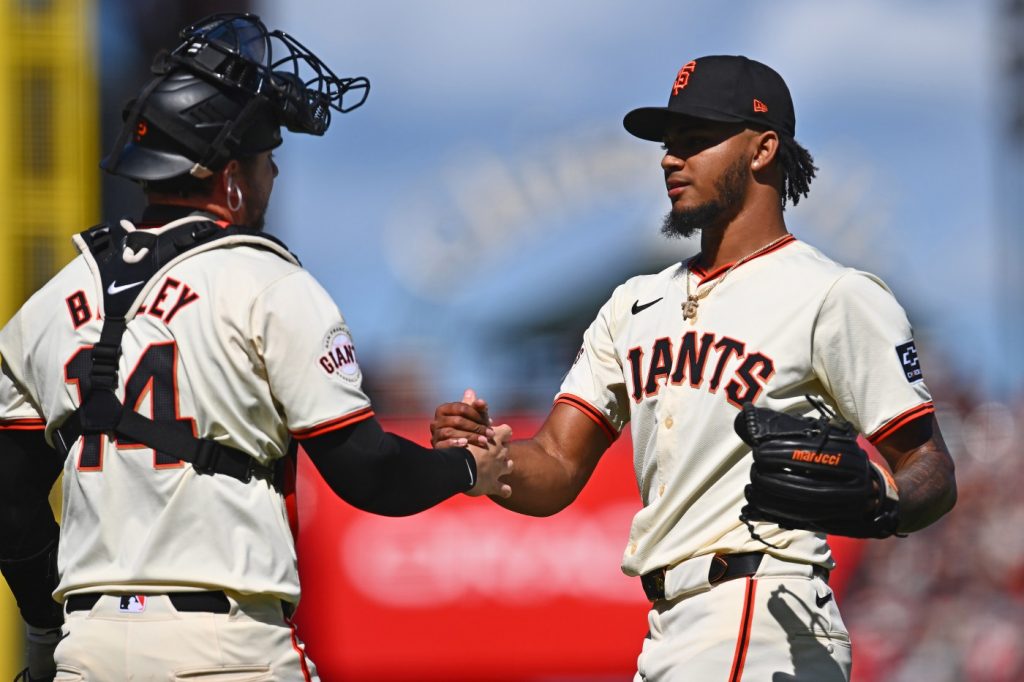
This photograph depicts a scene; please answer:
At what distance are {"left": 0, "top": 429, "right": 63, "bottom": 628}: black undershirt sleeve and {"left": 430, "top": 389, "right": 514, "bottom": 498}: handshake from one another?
1.13 metres

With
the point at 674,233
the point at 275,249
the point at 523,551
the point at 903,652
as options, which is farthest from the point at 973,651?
the point at 275,249

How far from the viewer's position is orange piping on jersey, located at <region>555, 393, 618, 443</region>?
16.2 feet

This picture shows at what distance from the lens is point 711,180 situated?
186 inches

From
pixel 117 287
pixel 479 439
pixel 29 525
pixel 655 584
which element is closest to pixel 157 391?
pixel 117 287

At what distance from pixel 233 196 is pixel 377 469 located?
84cm

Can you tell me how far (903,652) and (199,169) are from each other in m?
11.2

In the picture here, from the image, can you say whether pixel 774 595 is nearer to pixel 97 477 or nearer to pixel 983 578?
pixel 97 477

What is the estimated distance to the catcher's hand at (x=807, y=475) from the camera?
387 centimetres

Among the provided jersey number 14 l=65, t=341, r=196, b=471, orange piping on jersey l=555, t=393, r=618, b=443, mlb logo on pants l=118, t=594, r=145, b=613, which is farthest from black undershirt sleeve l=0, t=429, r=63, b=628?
orange piping on jersey l=555, t=393, r=618, b=443

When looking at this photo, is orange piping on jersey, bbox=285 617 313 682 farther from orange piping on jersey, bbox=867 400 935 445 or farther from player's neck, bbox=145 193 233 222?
orange piping on jersey, bbox=867 400 935 445

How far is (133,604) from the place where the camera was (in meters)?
3.77

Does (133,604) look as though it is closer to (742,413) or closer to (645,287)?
(742,413)

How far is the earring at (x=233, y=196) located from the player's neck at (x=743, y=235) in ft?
4.83

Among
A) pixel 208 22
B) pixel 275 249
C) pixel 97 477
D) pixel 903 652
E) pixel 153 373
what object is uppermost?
pixel 208 22
